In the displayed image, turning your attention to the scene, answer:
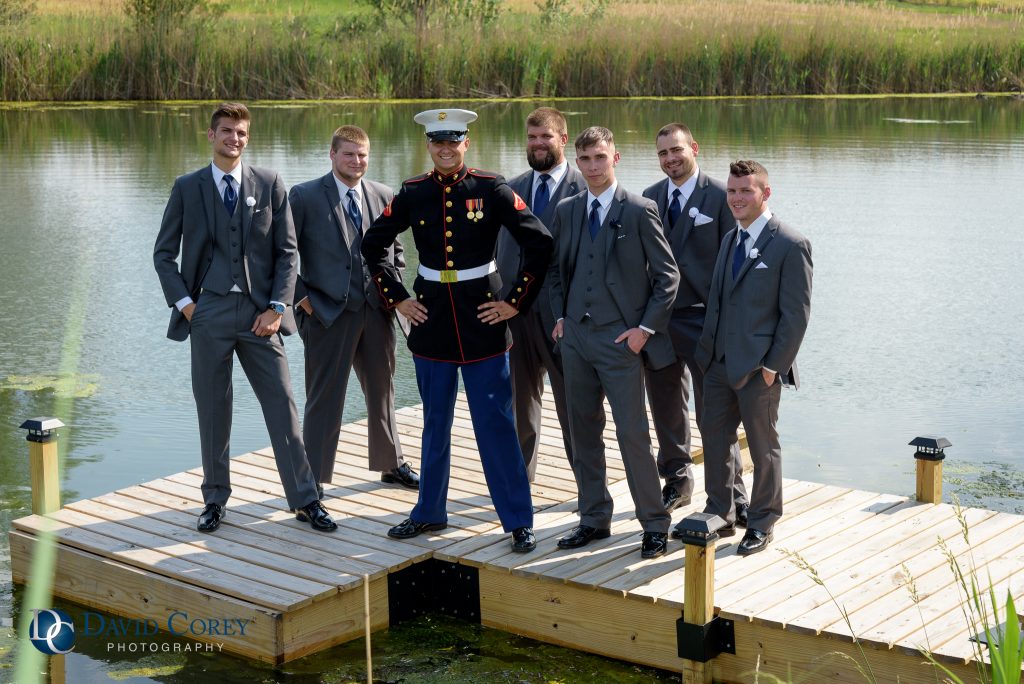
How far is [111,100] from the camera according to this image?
21844 mm

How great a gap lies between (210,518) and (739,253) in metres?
2.16

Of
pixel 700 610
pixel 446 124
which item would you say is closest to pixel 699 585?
pixel 700 610

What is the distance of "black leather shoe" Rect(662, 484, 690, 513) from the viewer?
17.3 ft

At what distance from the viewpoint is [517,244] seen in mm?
5129

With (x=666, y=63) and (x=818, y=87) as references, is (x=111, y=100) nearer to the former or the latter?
(x=666, y=63)

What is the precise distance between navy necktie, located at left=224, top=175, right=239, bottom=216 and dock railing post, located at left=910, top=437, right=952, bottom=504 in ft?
8.88

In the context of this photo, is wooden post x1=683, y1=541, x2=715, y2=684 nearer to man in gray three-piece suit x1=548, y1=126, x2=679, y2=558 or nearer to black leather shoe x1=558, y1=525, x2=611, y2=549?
man in gray three-piece suit x1=548, y1=126, x2=679, y2=558

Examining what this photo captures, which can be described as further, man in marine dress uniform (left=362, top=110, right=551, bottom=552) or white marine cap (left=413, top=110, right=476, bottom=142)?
man in marine dress uniform (left=362, top=110, right=551, bottom=552)

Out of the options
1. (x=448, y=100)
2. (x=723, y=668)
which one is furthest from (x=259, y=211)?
(x=448, y=100)

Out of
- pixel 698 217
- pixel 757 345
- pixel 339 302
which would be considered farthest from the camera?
pixel 339 302

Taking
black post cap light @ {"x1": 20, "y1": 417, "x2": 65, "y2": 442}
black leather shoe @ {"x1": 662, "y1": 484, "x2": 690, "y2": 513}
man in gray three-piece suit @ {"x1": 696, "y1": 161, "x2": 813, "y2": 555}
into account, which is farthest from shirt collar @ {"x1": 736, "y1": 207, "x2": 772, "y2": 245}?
black post cap light @ {"x1": 20, "y1": 417, "x2": 65, "y2": 442}

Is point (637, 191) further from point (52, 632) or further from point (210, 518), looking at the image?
point (52, 632)

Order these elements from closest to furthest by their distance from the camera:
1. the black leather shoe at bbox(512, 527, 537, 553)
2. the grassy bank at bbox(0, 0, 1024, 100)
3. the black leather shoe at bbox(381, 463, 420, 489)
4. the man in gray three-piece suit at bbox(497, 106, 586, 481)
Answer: the black leather shoe at bbox(512, 527, 537, 553), the man in gray three-piece suit at bbox(497, 106, 586, 481), the black leather shoe at bbox(381, 463, 420, 489), the grassy bank at bbox(0, 0, 1024, 100)

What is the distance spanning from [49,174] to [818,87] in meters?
13.1
